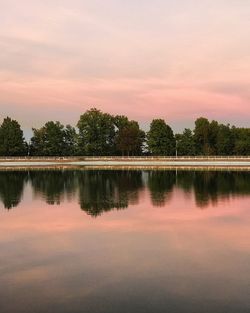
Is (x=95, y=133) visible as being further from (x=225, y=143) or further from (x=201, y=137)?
(x=225, y=143)

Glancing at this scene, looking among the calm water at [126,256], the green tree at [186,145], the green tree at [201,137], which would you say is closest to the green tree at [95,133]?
the green tree at [186,145]

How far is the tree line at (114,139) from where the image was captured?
15175cm

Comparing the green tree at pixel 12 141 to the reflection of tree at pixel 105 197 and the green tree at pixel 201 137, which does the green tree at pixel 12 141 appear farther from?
the reflection of tree at pixel 105 197

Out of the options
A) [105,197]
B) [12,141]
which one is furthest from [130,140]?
[105,197]

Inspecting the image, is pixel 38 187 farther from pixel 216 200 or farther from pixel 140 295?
pixel 140 295

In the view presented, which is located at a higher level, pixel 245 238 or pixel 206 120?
pixel 206 120

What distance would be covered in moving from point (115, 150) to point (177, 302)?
144 m

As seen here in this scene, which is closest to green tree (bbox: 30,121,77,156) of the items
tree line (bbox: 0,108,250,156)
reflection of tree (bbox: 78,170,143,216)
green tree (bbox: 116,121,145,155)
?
tree line (bbox: 0,108,250,156)

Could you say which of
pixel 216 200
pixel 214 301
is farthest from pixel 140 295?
pixel 216 200

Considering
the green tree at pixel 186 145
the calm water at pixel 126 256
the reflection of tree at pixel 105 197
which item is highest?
the green tree at pixel 186 145

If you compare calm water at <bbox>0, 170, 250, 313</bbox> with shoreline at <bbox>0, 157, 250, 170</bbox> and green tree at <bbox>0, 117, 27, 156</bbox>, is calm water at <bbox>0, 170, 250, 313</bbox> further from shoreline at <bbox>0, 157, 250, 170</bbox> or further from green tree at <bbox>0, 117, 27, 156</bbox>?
green tree at <bbox>0, 117, 27, 156</bbox>

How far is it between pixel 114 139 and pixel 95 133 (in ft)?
25.6

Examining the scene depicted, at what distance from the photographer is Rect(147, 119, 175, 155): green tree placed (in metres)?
151

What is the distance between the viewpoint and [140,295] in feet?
55.0
